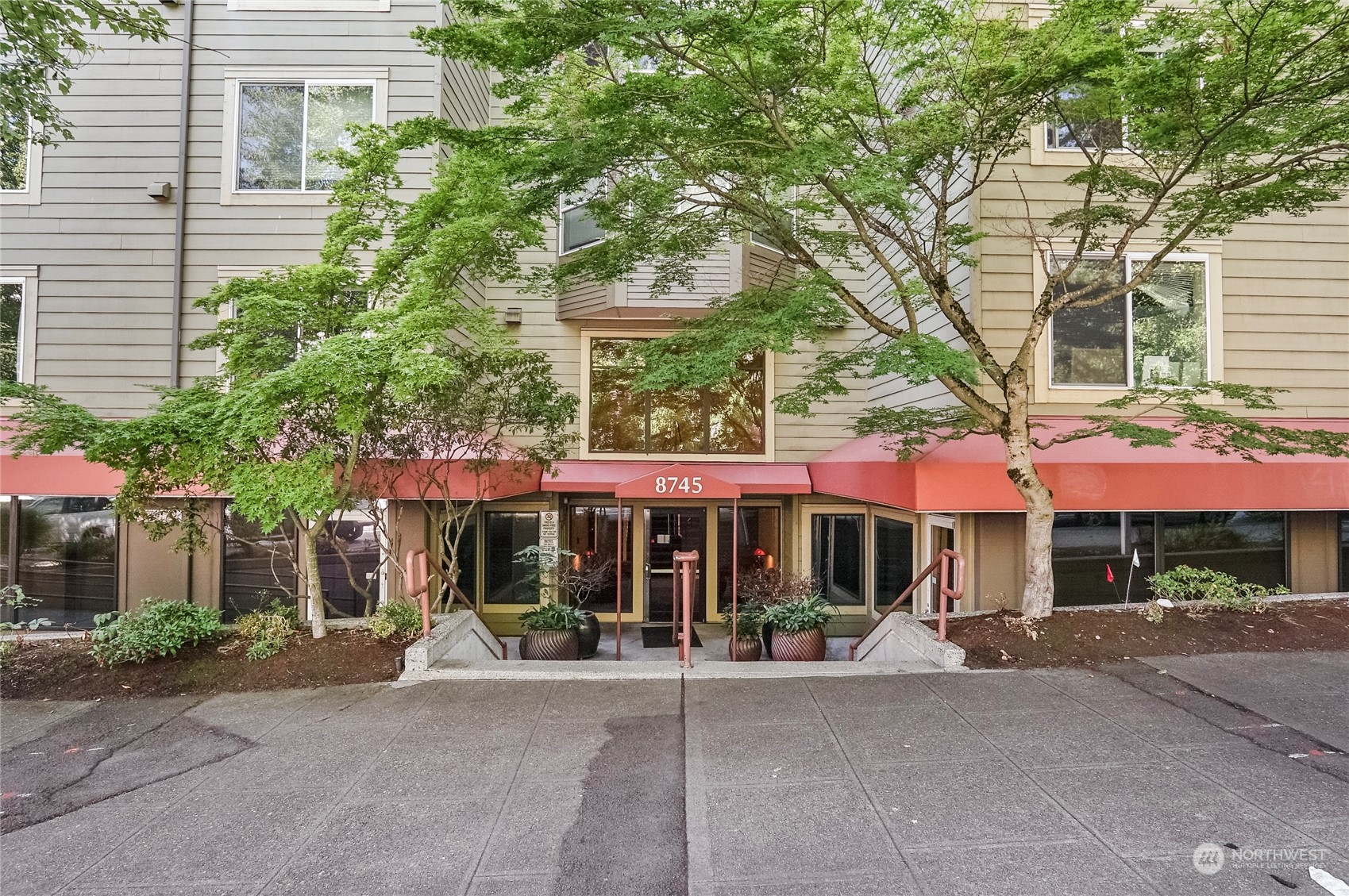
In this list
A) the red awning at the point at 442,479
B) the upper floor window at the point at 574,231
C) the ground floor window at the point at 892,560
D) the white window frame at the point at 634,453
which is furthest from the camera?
the white window frame at the point at 634,453

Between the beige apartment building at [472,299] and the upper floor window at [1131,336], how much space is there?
38 mm

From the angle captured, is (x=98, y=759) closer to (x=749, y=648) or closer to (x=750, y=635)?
(x=749, y=648)

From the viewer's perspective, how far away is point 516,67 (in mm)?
5992

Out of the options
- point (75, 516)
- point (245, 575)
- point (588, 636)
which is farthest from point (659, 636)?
point (75, 516)

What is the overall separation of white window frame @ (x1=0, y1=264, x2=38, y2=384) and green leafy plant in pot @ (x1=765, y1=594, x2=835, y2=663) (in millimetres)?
11123

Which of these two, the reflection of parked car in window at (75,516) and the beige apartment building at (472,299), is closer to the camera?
the beige apartment building at (472,299)

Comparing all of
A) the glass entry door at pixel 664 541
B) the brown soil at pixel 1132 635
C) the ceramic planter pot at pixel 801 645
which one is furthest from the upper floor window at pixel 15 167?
the brown soil at pixel 1132 635

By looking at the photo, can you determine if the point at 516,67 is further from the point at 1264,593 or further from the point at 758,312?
the point at 1264,593

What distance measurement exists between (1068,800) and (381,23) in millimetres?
12065

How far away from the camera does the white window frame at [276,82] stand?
9.50 metres

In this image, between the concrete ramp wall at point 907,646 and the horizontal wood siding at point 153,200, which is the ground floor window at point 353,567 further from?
the concrete ramp wall at point 907,646

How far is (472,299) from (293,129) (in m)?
3.71

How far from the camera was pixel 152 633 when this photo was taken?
20.5 feet

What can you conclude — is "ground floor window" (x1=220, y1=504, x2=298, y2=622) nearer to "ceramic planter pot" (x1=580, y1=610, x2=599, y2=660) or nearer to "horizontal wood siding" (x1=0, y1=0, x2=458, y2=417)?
"horizontal wood siding" (x1=0, y1=0, x2=458, y2=417)
